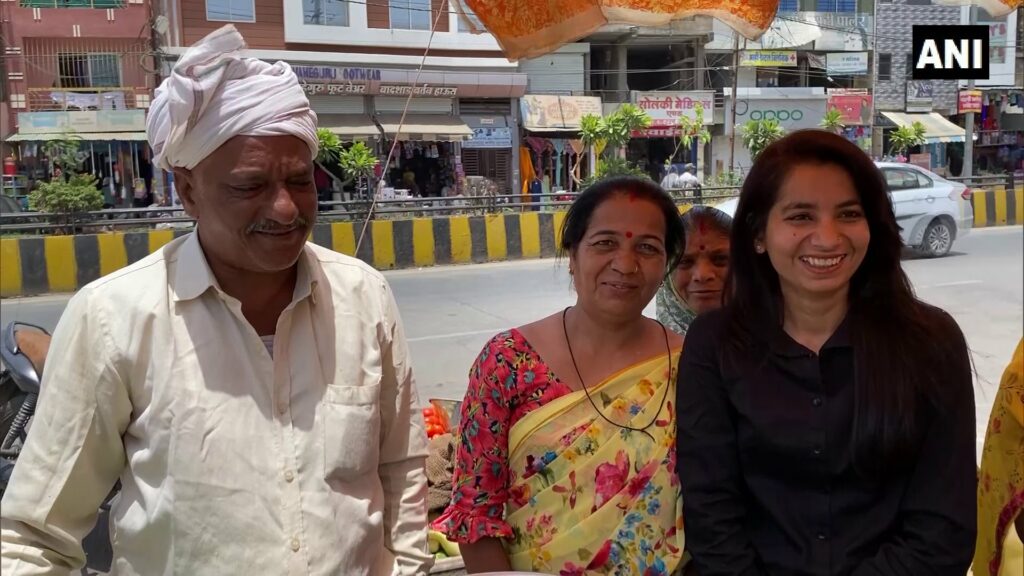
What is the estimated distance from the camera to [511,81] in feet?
15.4

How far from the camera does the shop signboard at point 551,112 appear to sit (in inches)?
238

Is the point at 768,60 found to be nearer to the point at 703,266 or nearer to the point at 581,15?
the point at 581,15

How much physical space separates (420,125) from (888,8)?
188 cm

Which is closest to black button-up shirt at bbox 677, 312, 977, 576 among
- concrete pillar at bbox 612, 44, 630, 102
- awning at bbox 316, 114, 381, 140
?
awning at bbox 316, 114, 381, 140

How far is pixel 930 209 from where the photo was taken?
7078 millimetres

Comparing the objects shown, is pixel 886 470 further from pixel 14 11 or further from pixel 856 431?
pixel 14 11

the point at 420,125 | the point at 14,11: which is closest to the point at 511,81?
the point at 420,125

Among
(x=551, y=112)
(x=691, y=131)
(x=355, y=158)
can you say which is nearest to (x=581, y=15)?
(x=355, y=158)

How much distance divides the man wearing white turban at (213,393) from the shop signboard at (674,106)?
4478 millimetres

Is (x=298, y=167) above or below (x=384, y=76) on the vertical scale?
below

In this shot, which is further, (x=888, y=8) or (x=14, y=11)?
(x=888, y=8)

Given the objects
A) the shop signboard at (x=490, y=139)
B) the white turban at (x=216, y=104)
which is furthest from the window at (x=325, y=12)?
the shop signboard at (x=490, y=139)

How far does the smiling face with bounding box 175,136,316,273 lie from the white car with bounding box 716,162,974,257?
270cm

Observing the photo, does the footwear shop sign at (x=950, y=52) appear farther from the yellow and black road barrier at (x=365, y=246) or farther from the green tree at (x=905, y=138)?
the yellow and black road barrier at (x=365, y=246)
